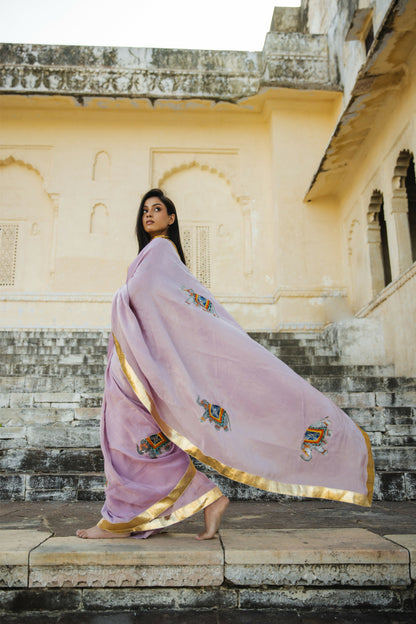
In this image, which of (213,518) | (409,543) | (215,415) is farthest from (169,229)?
(409,543)

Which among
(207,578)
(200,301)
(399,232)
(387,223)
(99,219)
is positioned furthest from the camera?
(99,219)

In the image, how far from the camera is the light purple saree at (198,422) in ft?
6.05

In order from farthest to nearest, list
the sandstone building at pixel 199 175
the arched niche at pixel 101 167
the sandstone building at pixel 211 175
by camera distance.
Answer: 1. the arched niche at pixel 101 167
2. the sandstone building at pixel 199 175
3. the sandstone building at pixel 211 175

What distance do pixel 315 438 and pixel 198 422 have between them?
0.41 metres

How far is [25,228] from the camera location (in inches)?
368

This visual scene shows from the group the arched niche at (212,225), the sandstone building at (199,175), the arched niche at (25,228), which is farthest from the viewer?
the arched niche at (212,225)

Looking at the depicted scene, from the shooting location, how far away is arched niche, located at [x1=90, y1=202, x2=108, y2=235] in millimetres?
9258

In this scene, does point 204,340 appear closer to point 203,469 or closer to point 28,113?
point 203,469

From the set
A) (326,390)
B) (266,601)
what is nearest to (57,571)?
(266,601)

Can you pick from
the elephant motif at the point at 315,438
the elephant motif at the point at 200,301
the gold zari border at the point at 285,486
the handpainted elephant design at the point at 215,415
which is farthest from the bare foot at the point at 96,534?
the elephant motif at the point at 200,301

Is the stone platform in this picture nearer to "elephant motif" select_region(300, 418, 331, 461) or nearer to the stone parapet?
"elephant motif" select_region(300, 418, 331, 461)

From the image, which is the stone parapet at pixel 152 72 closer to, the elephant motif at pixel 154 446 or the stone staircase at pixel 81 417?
Result: the stone staircase at pixel 81 417

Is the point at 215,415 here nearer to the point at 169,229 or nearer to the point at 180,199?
the point at 169,229

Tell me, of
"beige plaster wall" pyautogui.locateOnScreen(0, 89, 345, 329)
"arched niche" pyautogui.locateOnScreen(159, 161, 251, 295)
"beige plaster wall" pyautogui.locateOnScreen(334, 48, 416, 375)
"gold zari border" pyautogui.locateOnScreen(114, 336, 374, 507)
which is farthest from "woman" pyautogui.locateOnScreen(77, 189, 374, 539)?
"arched niche" pyautogui.locateOnScreen(159, 161, 251, 295)
